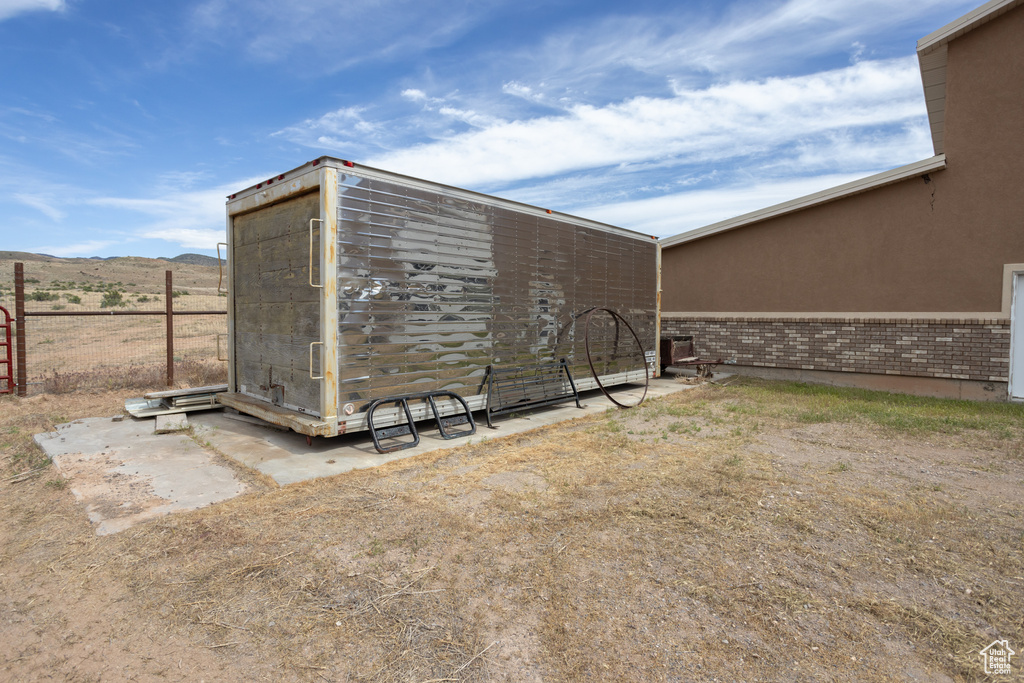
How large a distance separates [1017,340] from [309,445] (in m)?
10.7

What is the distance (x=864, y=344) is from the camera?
404 inches

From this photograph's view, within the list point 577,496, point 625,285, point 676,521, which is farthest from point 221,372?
point 676,521

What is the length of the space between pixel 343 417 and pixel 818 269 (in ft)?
31.6

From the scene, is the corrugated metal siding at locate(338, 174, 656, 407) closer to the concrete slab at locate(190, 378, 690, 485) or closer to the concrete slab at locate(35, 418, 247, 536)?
the concrete slab at locate(190, 378, 690, 485)

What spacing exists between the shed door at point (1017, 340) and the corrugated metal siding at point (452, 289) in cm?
641

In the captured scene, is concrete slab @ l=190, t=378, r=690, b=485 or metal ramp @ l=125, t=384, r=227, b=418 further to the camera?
metal ramp @ l=125, t=384, r=227, b=418

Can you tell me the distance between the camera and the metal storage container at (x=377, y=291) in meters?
5.21

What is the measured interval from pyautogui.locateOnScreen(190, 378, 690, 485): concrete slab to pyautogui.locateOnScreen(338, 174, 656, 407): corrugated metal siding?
0.57 meters

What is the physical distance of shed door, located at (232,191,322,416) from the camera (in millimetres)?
5426

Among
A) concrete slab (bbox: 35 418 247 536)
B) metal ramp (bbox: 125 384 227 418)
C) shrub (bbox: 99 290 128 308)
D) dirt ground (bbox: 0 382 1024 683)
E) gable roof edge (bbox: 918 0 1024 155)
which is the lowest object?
dirt ground (bbox: 0 382 1024 683)

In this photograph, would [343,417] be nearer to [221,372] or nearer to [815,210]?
[221,372]

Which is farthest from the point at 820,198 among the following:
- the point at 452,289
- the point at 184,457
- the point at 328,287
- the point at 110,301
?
the point at 110,301

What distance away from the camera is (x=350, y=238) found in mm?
5227

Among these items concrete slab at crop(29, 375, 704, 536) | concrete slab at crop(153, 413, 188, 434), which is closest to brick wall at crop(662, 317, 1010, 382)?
concrete slab at crop(29, 375, 704, 536)
